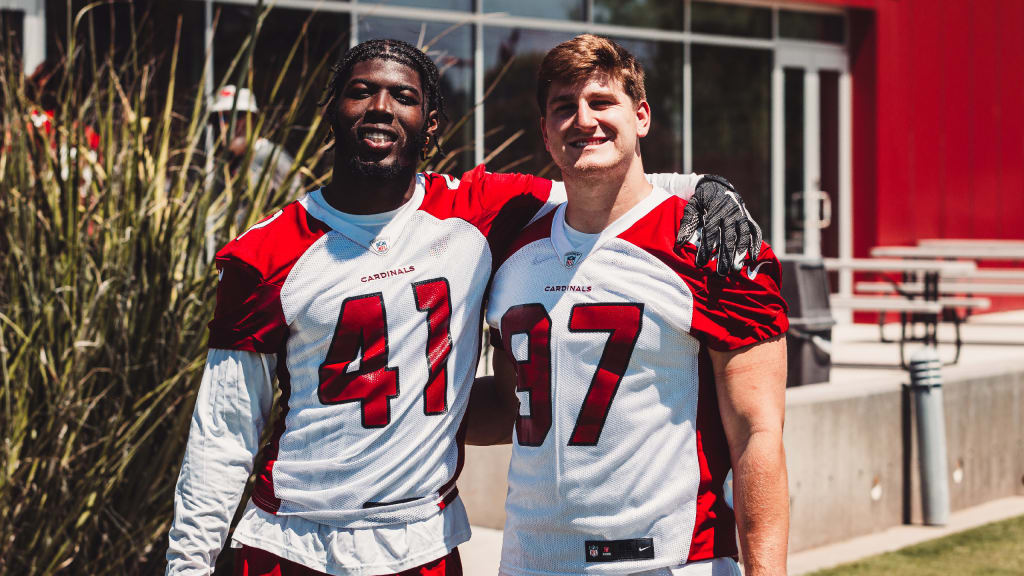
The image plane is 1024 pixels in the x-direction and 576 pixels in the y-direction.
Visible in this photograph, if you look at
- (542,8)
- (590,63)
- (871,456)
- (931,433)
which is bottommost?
(871,456)

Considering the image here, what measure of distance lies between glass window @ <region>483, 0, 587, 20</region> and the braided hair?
8.67 metres

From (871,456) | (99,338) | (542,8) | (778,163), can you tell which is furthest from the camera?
(778,163)

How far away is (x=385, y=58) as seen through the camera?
10.0 feet

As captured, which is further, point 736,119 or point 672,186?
point 736,119

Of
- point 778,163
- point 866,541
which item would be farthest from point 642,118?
point 778,163

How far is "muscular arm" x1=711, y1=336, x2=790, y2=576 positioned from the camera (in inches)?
108

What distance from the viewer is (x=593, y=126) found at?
2.85 metres

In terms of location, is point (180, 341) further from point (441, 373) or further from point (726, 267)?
point (726, 267)

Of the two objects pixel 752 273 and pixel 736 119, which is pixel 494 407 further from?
pixel 736 119

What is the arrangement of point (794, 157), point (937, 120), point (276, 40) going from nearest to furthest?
1. point (276, 40)
2. point (794, 157)
3. point (937, 120)

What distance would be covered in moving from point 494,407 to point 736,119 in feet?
36.1

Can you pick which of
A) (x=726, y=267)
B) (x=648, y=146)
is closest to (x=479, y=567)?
(x=726, y=267)

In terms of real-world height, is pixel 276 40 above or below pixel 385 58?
above

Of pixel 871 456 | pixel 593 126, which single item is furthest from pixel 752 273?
pixel 871 456
